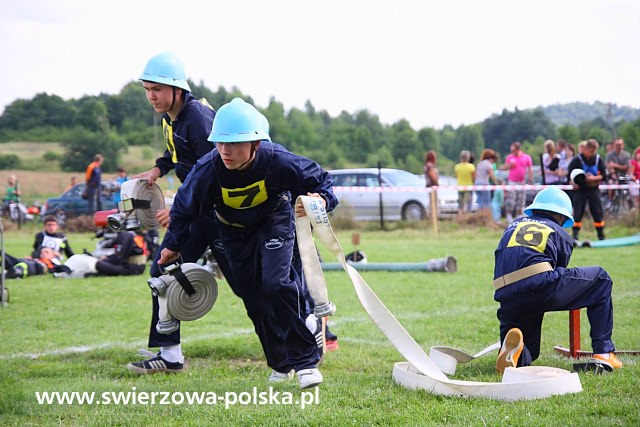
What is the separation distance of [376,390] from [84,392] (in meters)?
1.97

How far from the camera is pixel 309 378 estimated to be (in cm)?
567

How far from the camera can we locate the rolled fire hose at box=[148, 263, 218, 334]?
20.7ft

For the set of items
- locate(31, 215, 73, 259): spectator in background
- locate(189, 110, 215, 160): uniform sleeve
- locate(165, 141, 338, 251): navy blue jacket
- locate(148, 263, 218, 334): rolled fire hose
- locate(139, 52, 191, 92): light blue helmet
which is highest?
locate(139, 52, 191, 92): light blue helmet

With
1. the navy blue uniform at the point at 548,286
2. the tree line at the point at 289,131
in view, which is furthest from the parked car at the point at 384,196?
the navy blue uniform at the point at 548,286

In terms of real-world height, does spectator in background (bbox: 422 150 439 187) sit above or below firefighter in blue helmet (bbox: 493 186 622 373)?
above

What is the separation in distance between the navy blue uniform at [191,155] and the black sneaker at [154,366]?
0.41 ft

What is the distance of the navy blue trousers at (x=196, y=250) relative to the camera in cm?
661

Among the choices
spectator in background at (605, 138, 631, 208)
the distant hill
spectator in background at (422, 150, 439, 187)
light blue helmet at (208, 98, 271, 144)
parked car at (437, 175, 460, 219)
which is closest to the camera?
light blue helmet at (208, 98, 271, 144)

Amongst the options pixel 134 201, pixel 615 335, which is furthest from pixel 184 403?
pixel 615 335

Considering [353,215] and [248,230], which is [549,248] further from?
[353,215]

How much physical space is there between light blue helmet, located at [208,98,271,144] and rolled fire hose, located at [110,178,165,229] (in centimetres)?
162

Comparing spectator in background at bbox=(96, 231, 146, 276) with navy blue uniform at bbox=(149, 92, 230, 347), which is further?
spectator in background at bbox=(96, 231, 146, 276)

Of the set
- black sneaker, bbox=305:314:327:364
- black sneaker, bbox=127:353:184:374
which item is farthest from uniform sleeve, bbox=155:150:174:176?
black sneaker, bbox=305:314:327:364

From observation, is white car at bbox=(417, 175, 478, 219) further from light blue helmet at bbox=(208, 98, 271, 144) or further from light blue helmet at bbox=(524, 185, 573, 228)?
light blue helmet at bbox=(208, 98, 271, 144)
